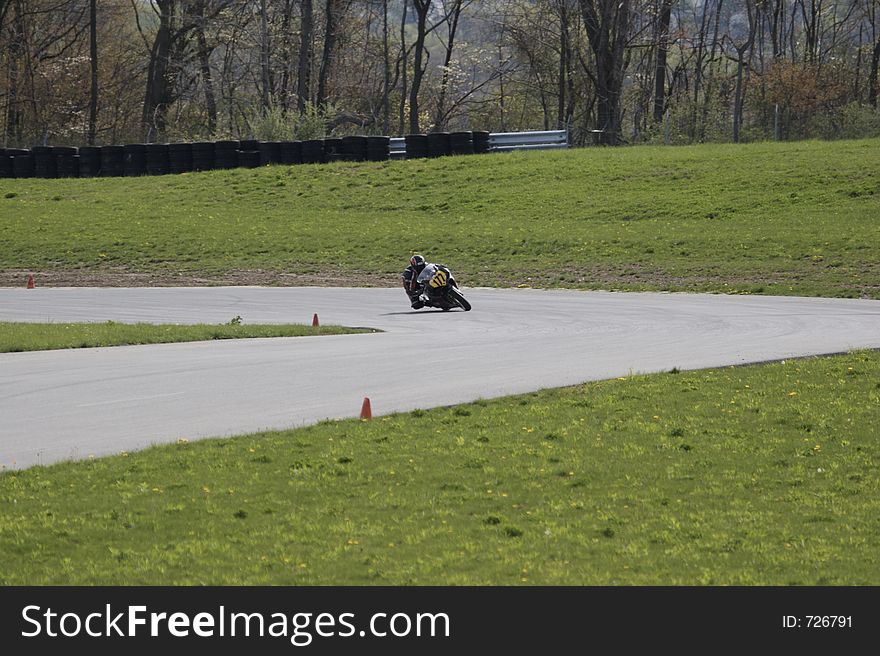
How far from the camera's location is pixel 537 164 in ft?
154

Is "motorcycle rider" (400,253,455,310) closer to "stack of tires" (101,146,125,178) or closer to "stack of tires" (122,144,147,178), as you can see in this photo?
"stack of tires" (122,144,147,178)

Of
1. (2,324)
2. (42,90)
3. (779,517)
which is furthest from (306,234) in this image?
(42,90)

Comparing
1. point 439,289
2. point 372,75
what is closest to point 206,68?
point 372,75

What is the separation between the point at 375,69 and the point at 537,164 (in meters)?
36.5

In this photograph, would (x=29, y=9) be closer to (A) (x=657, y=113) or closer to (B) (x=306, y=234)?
(A) (x=657, y=113)

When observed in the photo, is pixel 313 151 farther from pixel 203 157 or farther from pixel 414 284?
pixel 414 284

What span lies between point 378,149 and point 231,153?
5856 mm

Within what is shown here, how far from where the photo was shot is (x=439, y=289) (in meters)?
24.1

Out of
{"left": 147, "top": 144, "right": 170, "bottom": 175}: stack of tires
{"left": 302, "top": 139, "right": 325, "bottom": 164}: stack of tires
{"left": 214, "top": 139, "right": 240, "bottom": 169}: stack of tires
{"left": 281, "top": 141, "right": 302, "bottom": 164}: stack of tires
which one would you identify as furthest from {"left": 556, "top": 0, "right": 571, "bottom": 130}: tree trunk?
{"left": 147, "top": 144, "right": 170, "bottom": 175}: stack of tires

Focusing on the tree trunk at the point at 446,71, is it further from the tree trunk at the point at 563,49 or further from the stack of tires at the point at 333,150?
the stack of tires at the point at 333,150

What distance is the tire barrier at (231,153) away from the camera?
49.2 metres

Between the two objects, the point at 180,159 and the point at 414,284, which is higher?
the point at 180,159

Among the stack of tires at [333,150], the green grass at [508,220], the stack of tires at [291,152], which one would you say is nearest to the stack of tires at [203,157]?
the green grass at [508,220]

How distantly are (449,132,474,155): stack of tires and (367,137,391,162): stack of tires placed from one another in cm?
255
